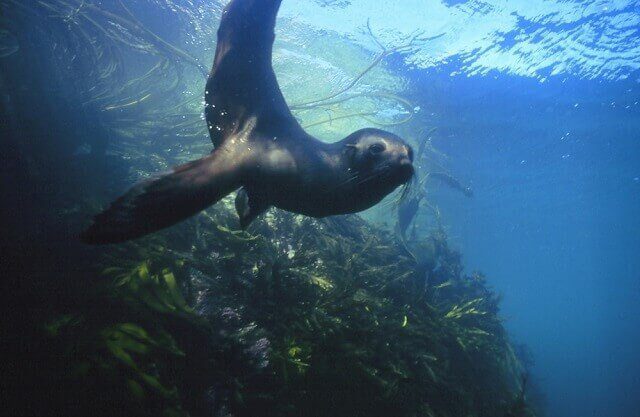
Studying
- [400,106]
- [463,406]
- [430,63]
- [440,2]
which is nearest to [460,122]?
[400,106]

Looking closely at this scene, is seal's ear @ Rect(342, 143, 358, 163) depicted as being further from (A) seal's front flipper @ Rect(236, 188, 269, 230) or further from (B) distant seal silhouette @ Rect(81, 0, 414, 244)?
(A) seal's front flipper @ Rect(236, 188, 269, 230)

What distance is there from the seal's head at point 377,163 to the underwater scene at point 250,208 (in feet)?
0.04

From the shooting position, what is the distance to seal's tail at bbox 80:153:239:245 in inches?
58.7

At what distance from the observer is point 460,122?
2092 centimetres

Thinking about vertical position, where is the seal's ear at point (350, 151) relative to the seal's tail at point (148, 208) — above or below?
above

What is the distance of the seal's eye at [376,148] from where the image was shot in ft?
5.53

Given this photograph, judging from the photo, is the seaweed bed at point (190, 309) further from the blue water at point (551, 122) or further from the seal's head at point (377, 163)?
the blue water at point (551, 122)

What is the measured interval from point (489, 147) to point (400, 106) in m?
9.36

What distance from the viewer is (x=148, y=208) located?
1.49 metres

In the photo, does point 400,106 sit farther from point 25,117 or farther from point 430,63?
point 25,117

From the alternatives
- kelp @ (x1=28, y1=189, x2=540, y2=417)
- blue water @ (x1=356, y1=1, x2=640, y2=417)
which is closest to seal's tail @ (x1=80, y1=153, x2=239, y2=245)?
kelp @ (x1=28, y1=189, x2=540, y2=417)

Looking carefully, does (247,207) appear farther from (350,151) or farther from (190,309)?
(190,309)

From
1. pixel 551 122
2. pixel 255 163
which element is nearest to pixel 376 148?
pixel 255 163

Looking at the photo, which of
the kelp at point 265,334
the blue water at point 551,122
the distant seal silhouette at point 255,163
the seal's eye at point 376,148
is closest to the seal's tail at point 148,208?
the distant seal silhouette at point 255,163
